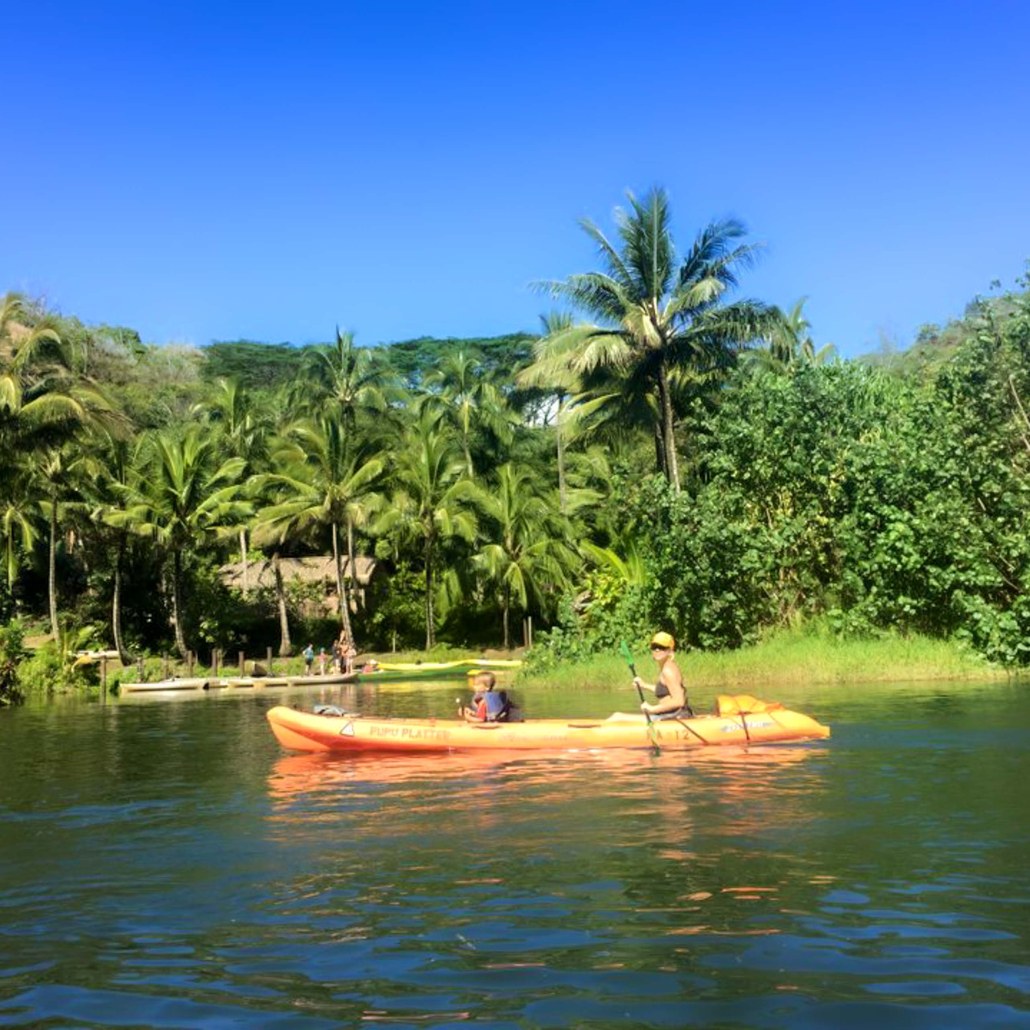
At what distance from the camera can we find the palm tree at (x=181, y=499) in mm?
38594

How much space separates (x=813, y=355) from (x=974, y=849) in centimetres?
4093

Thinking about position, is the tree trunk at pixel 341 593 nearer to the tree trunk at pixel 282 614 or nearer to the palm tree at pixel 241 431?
the tree trunk at pixel 282 614

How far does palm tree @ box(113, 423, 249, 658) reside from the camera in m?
38.6

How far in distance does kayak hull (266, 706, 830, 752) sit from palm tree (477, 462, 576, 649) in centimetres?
2810

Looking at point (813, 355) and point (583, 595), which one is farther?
point (813, 355)

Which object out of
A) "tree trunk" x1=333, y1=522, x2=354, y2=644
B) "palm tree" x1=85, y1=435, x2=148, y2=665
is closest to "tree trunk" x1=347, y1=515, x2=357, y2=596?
"tree trunk" x1=333, y1=522, x2=354, y2=644

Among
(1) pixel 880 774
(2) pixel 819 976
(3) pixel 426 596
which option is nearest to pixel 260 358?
(3) pixel 426 596

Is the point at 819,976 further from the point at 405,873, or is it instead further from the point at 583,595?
the point at 583,595

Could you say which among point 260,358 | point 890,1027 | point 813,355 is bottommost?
point 890,1027

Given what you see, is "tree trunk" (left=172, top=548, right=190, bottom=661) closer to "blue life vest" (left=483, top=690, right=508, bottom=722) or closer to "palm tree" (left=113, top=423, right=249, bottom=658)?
"palm tree" (left=113, top=423, right=249, bottom=658)

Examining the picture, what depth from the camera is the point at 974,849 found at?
8086 millimetres

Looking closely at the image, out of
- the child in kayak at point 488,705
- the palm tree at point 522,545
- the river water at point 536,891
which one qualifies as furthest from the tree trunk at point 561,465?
the river water at point 536,891

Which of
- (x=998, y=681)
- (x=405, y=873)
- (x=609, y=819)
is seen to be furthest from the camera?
(x=998, y=681)

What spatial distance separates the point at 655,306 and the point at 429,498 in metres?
15.6
